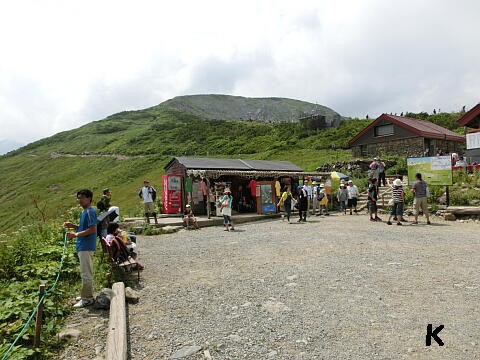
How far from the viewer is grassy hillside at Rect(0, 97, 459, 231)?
35844 millimetres

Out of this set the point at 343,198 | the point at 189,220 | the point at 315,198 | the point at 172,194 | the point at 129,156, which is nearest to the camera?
the point at 189,220

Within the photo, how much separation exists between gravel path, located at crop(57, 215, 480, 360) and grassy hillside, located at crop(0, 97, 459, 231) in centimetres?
1918

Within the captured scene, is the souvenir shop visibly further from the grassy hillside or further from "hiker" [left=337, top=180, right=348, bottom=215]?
the grassy hillside

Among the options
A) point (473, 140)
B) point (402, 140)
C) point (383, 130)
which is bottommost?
point (473, 140)

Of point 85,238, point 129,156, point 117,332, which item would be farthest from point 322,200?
point 129,156

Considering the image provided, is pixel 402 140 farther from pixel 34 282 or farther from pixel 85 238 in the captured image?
pixel 34 282

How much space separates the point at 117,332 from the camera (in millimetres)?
4059

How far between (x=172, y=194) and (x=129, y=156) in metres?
40.6

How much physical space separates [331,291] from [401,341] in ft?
5.95

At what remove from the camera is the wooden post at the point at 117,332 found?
11.9ft

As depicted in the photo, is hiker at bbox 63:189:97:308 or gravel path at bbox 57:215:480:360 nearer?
gravel path at bbox 57:215:480:360

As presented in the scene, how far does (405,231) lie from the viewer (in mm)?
11516

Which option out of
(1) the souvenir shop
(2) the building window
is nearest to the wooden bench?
(1) the souvenir shop

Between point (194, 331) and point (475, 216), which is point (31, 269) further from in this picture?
point (475, 216)
